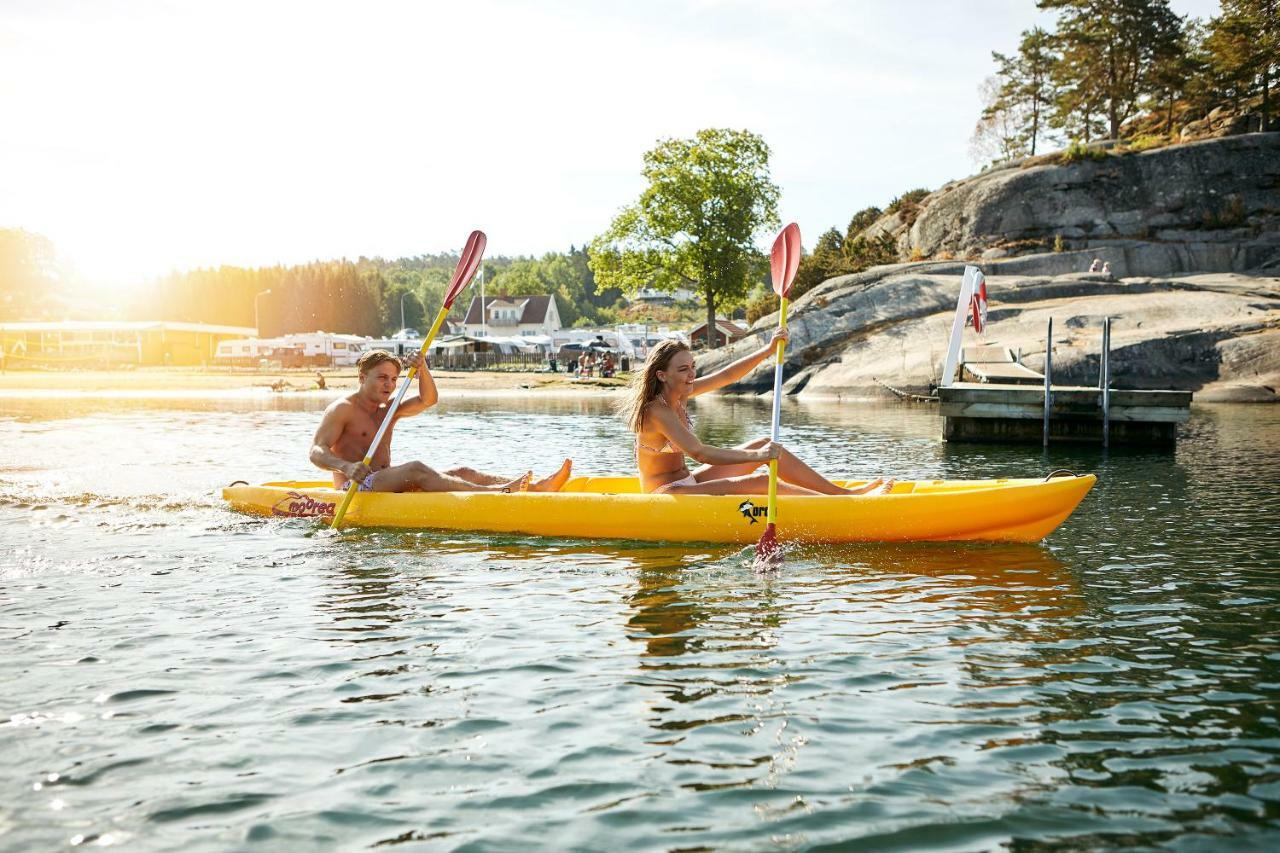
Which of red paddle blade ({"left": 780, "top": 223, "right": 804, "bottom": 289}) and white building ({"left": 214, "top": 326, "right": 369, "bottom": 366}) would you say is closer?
red paddle blade ({"left": 780, "top": 223, "right": 804, "bottom": 289})

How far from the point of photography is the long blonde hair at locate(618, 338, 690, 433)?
26.8ft

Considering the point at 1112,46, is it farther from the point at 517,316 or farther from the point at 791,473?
the point at 517,316

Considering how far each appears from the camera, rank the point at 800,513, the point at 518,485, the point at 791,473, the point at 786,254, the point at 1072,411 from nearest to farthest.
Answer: the point at 800,513, the point at 791,473, the point at 518,485, the point at 786,254, the point at 1072,411

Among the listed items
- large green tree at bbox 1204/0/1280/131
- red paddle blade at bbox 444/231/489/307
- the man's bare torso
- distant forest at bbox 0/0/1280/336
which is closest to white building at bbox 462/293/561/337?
distant forest at bbox 0/0/1280/336

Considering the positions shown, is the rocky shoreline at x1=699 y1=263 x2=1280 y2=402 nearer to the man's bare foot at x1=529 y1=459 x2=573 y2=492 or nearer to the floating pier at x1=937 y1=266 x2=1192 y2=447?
the floating pier at x1=937 y1=266 x2=1192 y2=447

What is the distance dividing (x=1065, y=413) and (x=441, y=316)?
41.3 ft

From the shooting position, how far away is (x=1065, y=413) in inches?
741

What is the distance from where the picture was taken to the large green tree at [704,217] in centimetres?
5203

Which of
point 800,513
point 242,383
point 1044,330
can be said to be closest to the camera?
point 800,513

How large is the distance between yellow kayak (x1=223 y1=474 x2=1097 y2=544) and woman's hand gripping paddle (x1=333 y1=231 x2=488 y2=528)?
0.79 m

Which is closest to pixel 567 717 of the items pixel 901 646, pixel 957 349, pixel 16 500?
pixel 901 646

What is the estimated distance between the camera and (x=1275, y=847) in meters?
3.52


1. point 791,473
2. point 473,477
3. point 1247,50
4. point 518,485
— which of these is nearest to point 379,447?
point 473,477

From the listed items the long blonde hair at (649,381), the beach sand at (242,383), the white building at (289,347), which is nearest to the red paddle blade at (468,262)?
the long blonde hair at (649,381)
